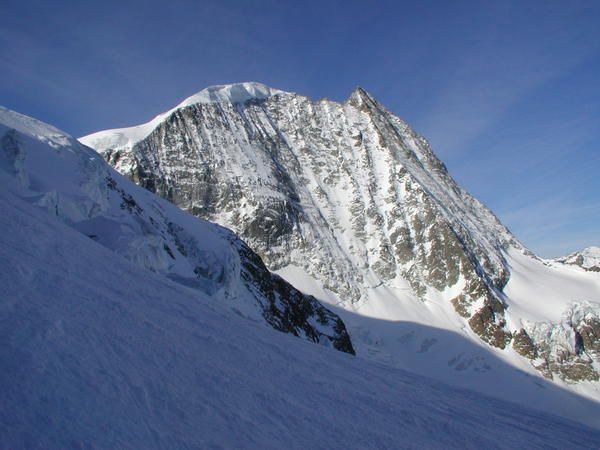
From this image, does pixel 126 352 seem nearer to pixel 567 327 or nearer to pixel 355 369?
pixel 355 369

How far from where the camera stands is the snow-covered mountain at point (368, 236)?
9994 cm

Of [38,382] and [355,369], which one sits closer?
[38,382]

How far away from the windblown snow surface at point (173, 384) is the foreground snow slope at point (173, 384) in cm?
2

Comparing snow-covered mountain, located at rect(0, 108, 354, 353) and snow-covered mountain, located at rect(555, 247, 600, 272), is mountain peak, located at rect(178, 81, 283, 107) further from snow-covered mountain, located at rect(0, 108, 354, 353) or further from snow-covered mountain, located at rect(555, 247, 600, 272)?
snow-covered mountain, located at rect(555, 247, 600, 272)

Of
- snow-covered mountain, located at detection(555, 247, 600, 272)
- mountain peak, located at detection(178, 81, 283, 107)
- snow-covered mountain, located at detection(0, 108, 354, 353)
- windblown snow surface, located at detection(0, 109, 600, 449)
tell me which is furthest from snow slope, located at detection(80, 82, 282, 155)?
snow-covered mountain, located at detection(555, 247, 600, 272)

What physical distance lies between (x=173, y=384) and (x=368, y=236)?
397ft

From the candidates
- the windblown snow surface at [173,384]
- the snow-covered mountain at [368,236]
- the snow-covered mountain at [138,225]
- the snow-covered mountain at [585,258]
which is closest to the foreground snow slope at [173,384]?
the windblown snow surface at [173,384]

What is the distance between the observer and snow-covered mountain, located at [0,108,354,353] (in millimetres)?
17781

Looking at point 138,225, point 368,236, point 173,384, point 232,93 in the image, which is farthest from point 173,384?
point 232,93

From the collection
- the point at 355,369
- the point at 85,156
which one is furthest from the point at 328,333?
the point at 355,369

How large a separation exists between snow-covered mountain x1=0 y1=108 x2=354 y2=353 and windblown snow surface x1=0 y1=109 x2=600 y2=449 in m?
10.3

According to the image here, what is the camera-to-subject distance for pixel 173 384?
14.2 ft

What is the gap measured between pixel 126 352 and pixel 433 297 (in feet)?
380

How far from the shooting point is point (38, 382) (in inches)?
133
